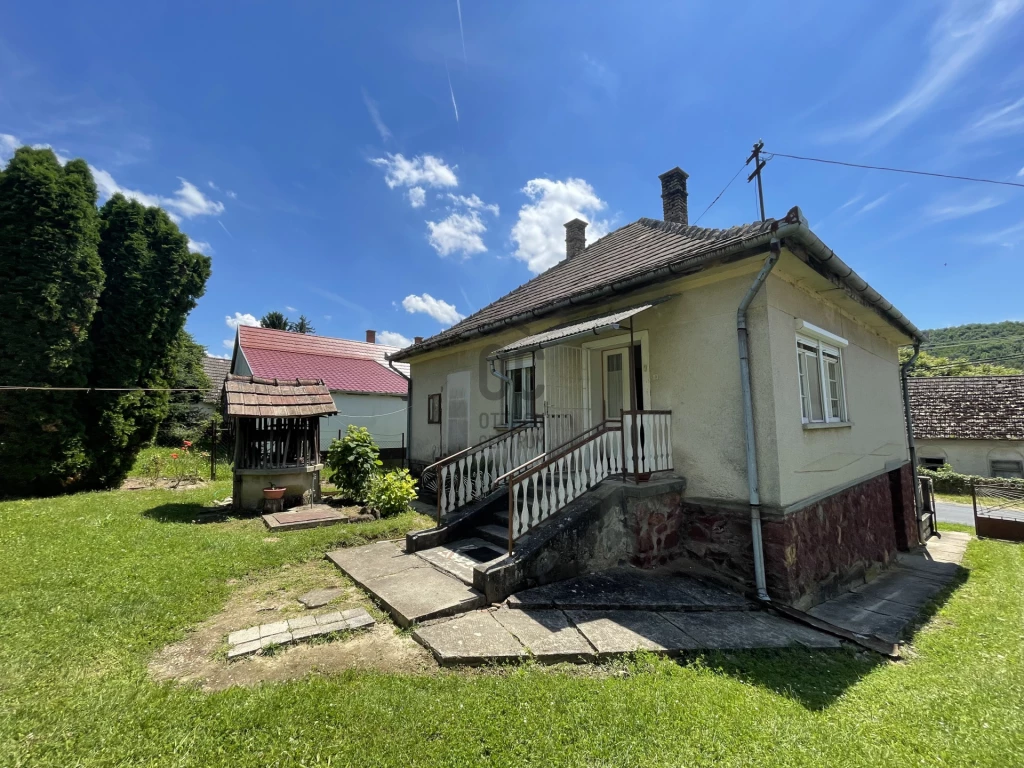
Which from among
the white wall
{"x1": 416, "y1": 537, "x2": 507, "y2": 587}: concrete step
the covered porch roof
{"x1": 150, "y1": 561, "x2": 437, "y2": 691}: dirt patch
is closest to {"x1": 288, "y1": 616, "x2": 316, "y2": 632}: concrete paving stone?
{"x1": 150, "y1": 561, "x2": 437, "y2": 691}: dirt patch

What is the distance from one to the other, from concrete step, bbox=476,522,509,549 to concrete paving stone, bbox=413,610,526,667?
1.71 meters

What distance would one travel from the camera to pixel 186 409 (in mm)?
18406

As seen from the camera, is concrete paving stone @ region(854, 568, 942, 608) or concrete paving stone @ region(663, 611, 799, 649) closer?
concrete paving stone @ region(663, 611, 799, 649)

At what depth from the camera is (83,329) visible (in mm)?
10969

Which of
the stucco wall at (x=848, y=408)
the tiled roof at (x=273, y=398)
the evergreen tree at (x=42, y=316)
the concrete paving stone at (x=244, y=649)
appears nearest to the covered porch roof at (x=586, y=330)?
the stucco wall at (x=848, y=408)

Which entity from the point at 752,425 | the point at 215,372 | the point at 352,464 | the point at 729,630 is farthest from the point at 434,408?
the point at 215,372

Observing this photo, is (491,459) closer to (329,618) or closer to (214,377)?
(329,618)

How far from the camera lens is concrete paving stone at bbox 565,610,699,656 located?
12.5ft

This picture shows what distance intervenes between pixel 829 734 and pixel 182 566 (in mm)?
7132

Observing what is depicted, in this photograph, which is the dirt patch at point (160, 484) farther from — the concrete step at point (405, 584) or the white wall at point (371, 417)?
the concrete step at point (405, 584)

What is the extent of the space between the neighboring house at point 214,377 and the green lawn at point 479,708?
52.8 ft

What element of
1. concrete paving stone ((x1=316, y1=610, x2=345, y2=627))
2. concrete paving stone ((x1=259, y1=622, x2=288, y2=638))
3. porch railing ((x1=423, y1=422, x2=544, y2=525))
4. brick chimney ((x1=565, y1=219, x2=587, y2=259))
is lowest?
concrete paving stone ((x1=316, y1=610, x2=345, y2=627))

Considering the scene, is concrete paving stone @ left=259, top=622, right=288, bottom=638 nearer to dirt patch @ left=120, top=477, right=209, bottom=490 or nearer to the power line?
the power line

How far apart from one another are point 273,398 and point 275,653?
715 centimetres
